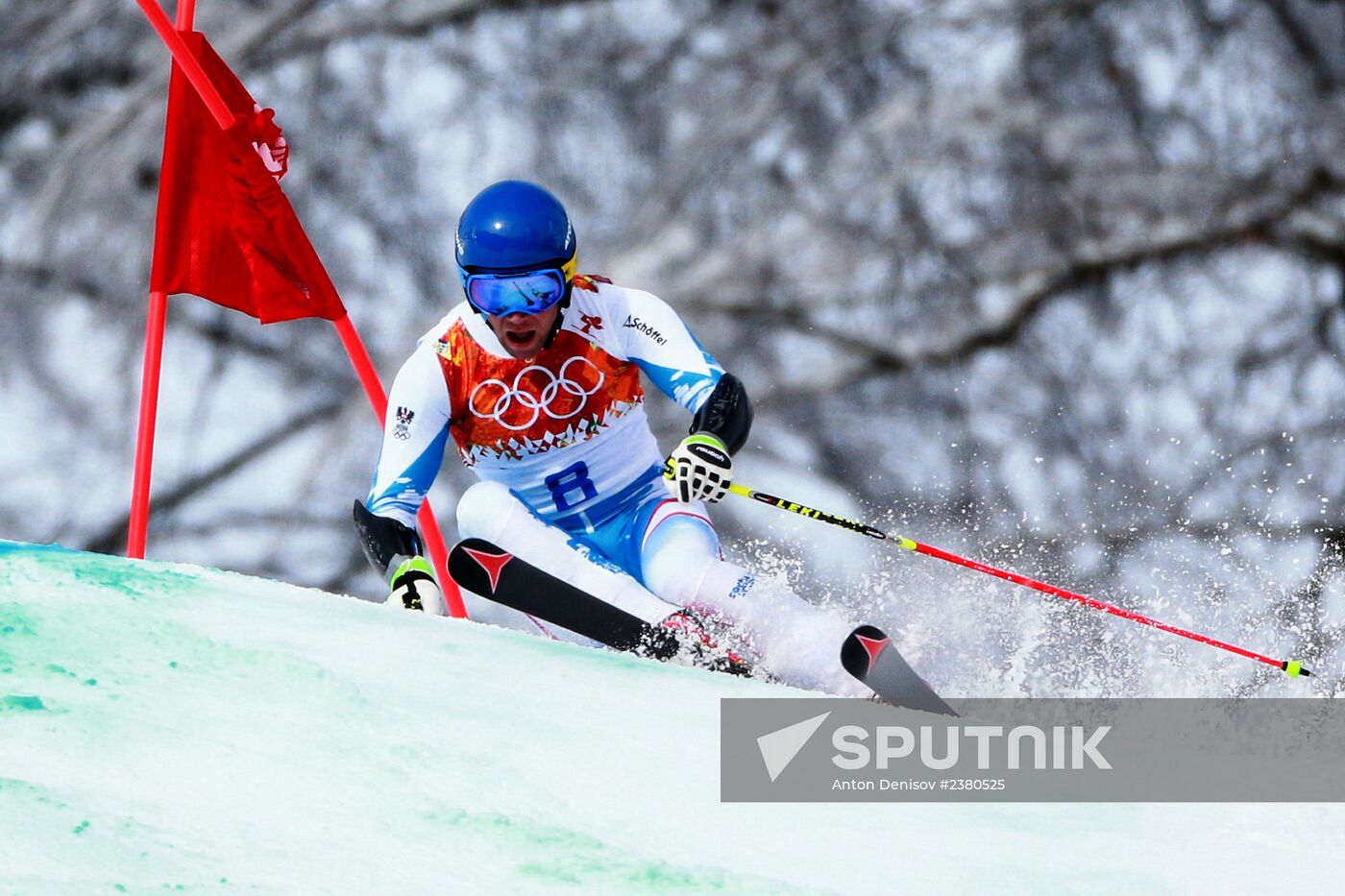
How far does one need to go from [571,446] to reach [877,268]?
670 centimetres

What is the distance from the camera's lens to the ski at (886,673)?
3158 mm

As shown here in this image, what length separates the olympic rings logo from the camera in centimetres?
358

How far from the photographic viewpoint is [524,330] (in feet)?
11.5

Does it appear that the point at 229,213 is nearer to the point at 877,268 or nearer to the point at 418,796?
the point at 418,796

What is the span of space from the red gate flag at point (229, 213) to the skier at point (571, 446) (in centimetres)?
86

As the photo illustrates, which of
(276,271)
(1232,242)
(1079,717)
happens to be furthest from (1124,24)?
(276,271)

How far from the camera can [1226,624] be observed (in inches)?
347

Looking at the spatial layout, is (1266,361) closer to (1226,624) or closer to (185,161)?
(1226,624)

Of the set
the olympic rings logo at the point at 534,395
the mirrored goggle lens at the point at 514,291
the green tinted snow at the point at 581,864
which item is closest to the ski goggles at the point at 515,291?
the mirrored goggle lens at the point at 514,291

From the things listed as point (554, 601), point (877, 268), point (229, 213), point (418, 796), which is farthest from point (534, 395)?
point (877, 268)

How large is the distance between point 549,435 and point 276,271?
46.1 inches

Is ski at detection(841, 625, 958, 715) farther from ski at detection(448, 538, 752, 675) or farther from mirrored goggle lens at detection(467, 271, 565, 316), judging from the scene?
mirrored goggle lens at detection(467, 271, 565, 316)

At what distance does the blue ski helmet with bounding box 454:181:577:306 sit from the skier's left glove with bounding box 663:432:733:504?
1.62 ft

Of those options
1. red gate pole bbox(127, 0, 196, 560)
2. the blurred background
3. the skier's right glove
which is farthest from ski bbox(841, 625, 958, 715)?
the blurred background
